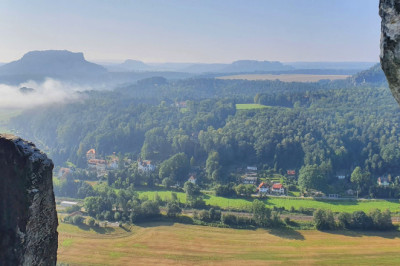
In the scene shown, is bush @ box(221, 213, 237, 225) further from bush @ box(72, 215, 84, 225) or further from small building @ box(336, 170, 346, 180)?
small building @ box(336, 170, 346, 180)

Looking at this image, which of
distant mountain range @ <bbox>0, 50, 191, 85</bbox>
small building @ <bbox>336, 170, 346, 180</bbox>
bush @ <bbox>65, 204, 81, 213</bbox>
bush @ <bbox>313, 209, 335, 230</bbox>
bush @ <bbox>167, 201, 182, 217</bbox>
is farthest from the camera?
distant mountain range @ <bbox>0, 50, 191, 85</bbox>

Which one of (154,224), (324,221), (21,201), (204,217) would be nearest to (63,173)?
(154,224)

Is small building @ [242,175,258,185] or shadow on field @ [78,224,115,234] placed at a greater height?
small building @ [242,175,258,185]

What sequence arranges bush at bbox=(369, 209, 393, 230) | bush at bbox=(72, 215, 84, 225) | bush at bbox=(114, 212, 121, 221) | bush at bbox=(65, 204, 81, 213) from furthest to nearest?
bush at bbox=(65, 204, 81, 213) → bush at bbox=(114, 212, 121, 221) → bush at bbox=(72, 215, 84, 225) → bush at bbox=(369, 209, 393, 230)

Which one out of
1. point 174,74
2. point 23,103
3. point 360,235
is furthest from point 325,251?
point 174,74

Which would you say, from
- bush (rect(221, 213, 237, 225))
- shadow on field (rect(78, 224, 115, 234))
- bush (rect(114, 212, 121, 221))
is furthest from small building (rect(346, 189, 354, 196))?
shadow on field (rect(78, 224, 115, 234))

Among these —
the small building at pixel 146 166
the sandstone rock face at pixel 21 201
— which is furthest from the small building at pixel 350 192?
the sandstone rock face at pixel 21 201

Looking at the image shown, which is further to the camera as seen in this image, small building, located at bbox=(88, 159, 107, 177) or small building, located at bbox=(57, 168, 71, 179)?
small building, located at bbox=(88, 159, 107, 177)
